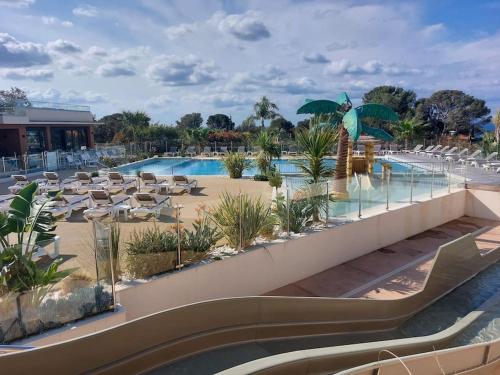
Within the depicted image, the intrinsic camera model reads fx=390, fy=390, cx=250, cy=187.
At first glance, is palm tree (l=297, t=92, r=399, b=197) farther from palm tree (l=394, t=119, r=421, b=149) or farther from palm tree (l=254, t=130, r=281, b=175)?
palm tree (l=394, t=119, r=421, b=149)

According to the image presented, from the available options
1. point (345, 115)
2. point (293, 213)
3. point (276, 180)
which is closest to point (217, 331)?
point (293, 213)

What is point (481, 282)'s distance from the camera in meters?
7.79

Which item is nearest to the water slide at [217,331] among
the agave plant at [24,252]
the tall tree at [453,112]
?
the agave plant at [24,252]

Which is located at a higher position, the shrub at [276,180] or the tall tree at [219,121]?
the tall tree at [219,121]

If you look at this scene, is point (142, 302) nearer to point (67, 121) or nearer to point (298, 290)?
point (298, 290)

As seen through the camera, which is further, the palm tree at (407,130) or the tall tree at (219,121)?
the tall tree at (219,121)

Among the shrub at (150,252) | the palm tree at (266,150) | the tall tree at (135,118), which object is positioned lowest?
the shrub at (150,252)

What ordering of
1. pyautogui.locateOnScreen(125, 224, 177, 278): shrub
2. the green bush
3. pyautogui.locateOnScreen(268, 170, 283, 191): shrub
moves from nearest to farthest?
pyautogui.locateOnScreen(125, 224, 177, 278): shrub, pyautogui.locateOnScreen(268, 170, 283, 191): shrub, the green bush

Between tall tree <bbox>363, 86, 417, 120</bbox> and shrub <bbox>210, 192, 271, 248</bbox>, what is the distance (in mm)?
43026

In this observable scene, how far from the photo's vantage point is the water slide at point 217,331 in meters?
3.24

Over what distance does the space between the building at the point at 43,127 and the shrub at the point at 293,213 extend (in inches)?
816

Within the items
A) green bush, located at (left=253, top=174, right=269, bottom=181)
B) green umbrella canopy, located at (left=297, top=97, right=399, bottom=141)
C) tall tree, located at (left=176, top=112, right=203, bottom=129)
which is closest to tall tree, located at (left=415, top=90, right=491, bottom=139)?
green bush, located at (left=253, top=174, right=269, bottom=181)

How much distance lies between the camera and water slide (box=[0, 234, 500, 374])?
3236 mm

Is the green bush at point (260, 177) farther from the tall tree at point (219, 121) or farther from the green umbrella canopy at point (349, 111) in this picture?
the tall tree at point (219, 121)
